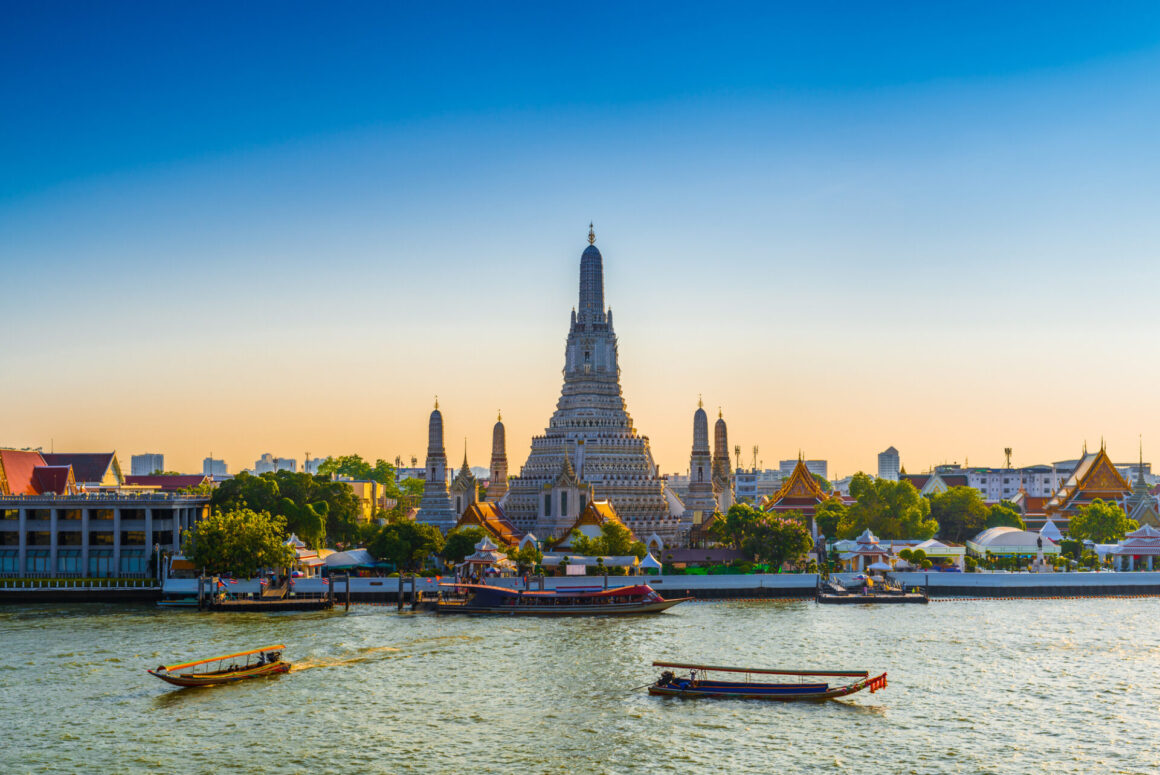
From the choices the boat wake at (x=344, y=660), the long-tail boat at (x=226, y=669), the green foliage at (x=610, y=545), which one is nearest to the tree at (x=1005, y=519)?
the green foliage at (x=610, y=545)

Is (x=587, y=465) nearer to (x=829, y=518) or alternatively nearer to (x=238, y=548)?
(x=829, y=518)

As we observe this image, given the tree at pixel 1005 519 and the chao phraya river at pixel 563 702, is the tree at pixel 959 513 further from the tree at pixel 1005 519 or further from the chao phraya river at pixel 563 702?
the chao phraya river at pixel 563 702

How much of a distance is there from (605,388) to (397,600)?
45849 mm

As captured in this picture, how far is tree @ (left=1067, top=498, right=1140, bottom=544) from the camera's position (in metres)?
117

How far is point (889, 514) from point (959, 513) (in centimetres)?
1616

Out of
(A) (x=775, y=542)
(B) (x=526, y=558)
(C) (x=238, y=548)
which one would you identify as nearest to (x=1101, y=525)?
(A) (x=775, y=542)

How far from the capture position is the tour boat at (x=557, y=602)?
8100 centimetres

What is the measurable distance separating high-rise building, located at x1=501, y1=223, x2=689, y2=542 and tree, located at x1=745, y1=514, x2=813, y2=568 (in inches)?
705

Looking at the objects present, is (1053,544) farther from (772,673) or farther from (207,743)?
(207,743)

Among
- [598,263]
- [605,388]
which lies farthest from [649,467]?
[598,263]

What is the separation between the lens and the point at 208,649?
2484 inches

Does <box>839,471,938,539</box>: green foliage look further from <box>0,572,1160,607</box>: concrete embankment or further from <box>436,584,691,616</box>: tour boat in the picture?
<box>436,584,691,616</box>: tour boat

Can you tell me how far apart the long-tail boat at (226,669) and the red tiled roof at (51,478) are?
64253mm

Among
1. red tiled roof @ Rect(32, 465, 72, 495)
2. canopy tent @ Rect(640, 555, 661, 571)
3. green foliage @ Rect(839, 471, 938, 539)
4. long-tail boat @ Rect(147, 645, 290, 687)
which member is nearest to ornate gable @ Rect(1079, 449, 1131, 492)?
green foliage @ Rect(839, 471, 938, 539)
